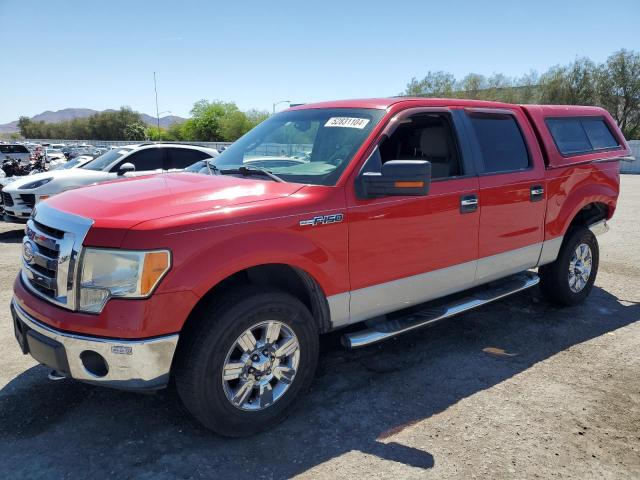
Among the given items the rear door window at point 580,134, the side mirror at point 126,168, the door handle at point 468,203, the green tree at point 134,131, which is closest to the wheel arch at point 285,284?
the door handle at point 468,203

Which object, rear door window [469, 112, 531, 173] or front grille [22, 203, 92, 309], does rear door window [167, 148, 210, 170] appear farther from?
front grille [22, 203, 92, 309]

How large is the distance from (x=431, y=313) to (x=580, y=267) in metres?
2.34

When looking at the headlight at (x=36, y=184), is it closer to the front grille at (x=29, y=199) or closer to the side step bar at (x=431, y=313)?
the front grille at (x=29, y=199)

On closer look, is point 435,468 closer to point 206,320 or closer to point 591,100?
point 206,320

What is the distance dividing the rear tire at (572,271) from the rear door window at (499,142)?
3.80ft

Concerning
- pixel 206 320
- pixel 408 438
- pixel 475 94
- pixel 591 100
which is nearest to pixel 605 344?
pixel 408 438

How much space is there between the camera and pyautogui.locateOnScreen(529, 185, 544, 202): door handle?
14.2 ft

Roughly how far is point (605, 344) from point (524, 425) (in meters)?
1.76

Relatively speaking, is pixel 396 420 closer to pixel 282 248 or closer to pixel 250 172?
pixel 282 248

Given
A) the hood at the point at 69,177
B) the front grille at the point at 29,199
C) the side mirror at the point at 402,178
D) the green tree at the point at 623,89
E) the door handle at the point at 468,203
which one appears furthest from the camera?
the green tree at the point at 623,89

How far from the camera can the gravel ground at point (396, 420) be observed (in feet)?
8.70

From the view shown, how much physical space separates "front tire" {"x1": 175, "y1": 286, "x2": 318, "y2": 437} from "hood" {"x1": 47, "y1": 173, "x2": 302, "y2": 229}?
0.56 metres

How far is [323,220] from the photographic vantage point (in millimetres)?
2977

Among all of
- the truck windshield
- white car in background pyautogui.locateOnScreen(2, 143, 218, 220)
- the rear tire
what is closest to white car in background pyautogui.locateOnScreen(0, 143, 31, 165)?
white car in background pyautogui.locateOnScreen(2, 143, 218, 220)
